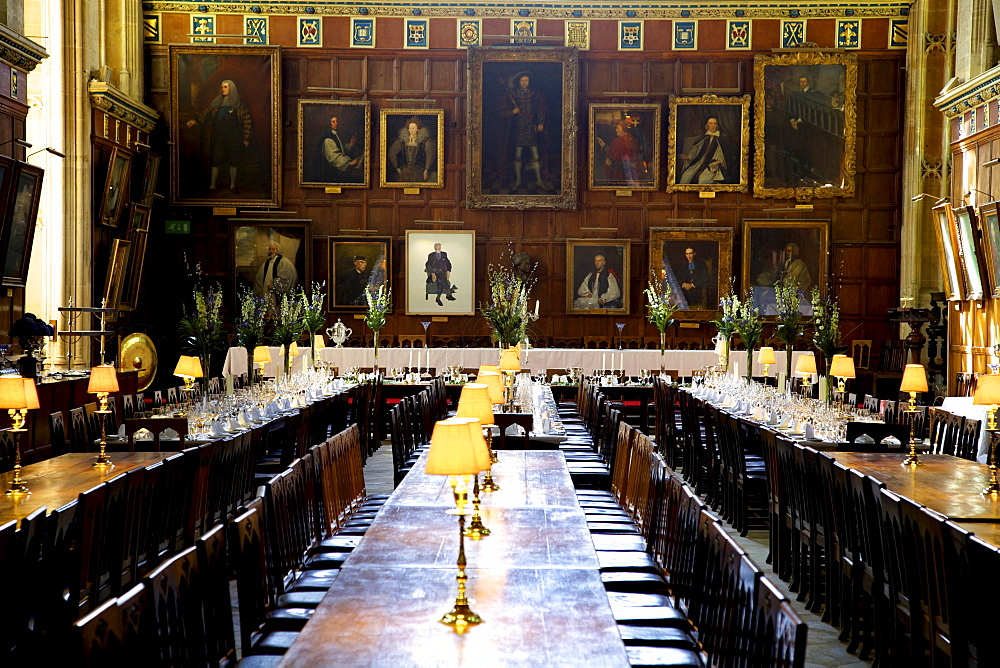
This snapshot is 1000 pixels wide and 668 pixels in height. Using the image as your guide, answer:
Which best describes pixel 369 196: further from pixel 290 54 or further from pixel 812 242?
pixel 812 242

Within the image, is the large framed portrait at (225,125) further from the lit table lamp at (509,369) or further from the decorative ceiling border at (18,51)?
the lit table lamp at (509,369)

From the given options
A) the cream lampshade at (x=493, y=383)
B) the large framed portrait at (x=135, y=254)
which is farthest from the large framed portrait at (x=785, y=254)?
the cream lampshade at (x=493, y=383)

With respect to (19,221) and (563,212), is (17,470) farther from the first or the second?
(563,212)

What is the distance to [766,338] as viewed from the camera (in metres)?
18.4

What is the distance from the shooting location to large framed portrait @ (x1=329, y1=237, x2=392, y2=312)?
18453mm

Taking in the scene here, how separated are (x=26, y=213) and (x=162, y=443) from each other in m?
5.80

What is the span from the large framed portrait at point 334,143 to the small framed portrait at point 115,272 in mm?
3776

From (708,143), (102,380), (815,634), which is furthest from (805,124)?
(102,380)

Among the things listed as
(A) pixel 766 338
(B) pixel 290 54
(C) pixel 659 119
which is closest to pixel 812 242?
(A) pixel 766 338

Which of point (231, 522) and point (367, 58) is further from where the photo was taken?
point (367, 58)

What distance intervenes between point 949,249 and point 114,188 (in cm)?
1308

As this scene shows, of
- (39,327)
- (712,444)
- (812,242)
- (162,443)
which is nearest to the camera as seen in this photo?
(162,443)

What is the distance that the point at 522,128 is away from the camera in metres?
18.4

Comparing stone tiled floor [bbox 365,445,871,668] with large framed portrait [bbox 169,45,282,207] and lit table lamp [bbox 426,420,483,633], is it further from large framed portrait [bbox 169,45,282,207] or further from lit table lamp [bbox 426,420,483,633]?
large framed portrait [bbox 169,45,282,207]
